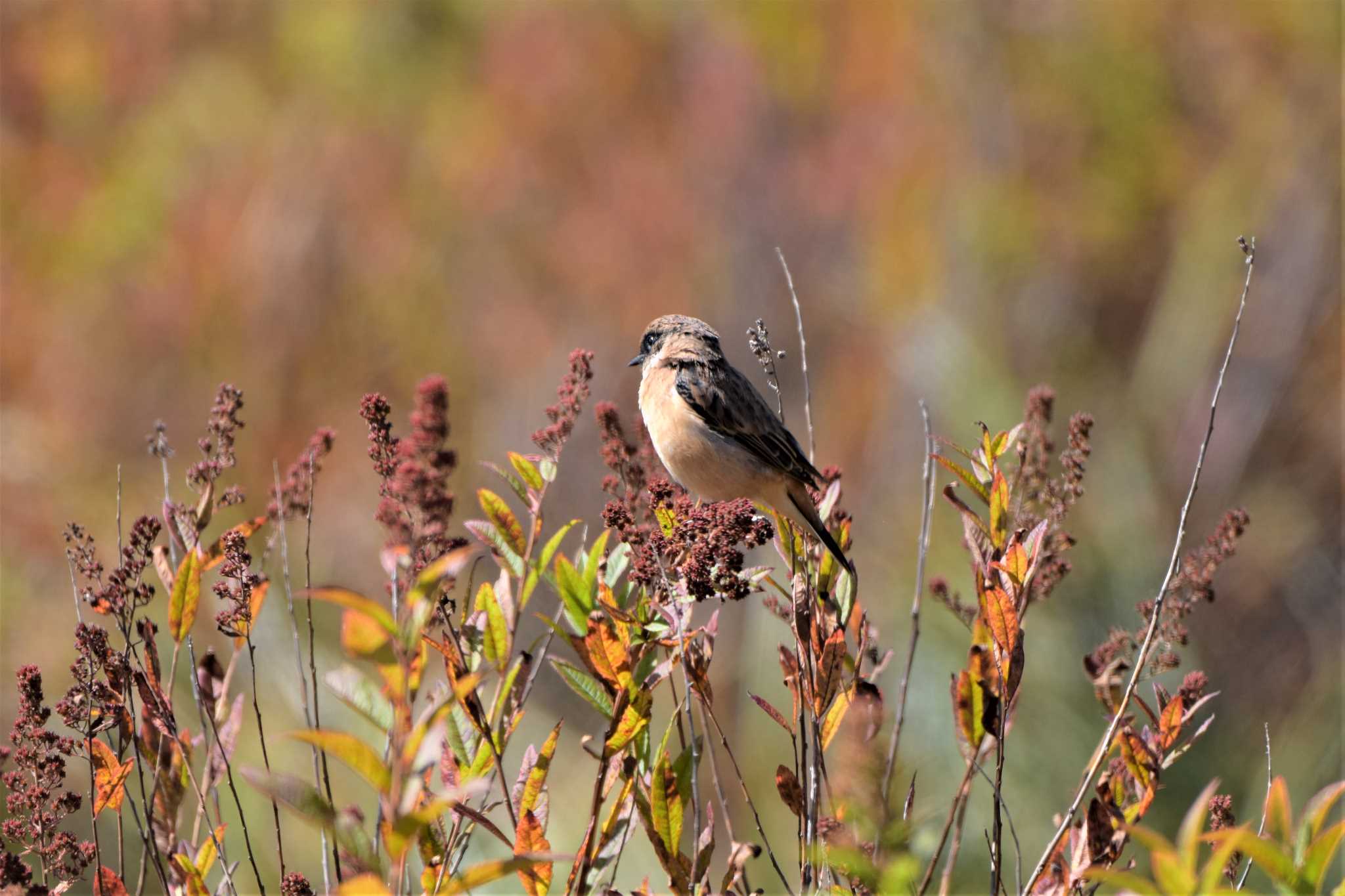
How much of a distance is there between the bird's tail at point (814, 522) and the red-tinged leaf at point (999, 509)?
0.24 metres

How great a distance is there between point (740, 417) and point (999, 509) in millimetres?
1994

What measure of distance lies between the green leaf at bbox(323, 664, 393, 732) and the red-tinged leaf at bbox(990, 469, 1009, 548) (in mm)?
1075

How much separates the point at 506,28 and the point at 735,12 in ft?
10.4

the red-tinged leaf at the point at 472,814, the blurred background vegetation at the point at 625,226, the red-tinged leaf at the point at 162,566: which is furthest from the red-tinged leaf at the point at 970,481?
the blurred background vegetation at the point at 625,226

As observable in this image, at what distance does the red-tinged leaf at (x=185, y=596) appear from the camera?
5.90 ft

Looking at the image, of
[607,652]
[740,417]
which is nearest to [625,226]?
[740,417]

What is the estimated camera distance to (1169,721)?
1977 mm

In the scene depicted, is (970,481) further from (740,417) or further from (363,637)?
(740,417)

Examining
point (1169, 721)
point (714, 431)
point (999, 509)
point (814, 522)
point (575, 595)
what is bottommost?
point (1169, 721)

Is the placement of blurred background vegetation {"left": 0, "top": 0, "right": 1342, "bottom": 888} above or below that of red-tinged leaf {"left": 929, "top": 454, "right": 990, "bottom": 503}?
above

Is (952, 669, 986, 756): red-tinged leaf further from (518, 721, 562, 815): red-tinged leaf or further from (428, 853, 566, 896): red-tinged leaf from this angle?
(428, 853, 566, 896): red-tinged leaf

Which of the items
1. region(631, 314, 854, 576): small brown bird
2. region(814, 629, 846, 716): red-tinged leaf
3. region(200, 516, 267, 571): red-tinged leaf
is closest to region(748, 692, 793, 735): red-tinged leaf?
region(814, 629, 846, 716): red-tinged leaf

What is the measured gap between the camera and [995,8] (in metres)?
13.7

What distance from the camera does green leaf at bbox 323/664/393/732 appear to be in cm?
143
